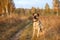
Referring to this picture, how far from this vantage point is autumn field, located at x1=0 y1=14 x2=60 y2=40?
5207 mm

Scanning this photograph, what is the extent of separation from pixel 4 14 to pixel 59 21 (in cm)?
119

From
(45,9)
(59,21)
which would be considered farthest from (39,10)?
(59,21)

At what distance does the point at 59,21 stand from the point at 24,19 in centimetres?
75

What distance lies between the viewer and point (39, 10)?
17.4 feet

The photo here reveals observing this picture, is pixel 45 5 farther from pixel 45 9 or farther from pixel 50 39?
pixel 50 39

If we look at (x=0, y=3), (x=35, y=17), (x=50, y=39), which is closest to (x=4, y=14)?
(x=0, y=3)

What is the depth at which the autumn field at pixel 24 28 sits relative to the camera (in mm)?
5207

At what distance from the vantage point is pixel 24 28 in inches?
210

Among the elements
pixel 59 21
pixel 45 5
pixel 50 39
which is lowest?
pixel 50 39

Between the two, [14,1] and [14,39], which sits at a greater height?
[14,1]

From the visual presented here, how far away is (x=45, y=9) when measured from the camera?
5320 millimetres

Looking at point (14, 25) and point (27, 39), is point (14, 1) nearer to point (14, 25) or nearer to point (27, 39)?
point (14, 25)

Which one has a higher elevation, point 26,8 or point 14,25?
point 26,8

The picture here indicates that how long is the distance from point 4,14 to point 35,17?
0.67 metres
